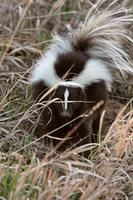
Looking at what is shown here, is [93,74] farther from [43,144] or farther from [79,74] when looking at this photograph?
[43,144]

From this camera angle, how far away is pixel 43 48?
532 centimetres

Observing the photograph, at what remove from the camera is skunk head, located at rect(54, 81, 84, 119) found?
407 centimetres

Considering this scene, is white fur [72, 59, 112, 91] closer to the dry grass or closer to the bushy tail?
the bushy tail

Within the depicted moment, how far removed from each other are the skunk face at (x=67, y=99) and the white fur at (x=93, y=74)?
88 millimetres

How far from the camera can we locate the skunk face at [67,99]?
4.06 meters

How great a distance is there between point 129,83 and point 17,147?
1.33 m

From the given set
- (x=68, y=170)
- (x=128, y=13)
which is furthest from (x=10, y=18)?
(x=68, y=170)

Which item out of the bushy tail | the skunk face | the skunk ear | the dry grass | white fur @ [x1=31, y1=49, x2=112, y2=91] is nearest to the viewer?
the dry grass

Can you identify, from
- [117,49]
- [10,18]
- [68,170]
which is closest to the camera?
[68,170]

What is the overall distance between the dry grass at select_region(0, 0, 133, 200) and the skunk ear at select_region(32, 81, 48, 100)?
0.28ft

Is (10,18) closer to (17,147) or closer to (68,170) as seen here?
(17,147)

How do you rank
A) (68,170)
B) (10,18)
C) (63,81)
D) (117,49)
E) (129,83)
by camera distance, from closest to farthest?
(68,170) → (63,81) → (117,49) → (129,83) → (10,18)

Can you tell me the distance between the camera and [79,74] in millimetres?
4211

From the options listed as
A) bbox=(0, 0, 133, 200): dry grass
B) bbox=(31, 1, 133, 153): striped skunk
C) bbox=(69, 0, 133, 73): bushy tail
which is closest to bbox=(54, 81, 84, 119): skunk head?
bbox=(31, 1, 133, 153): striped skunk
